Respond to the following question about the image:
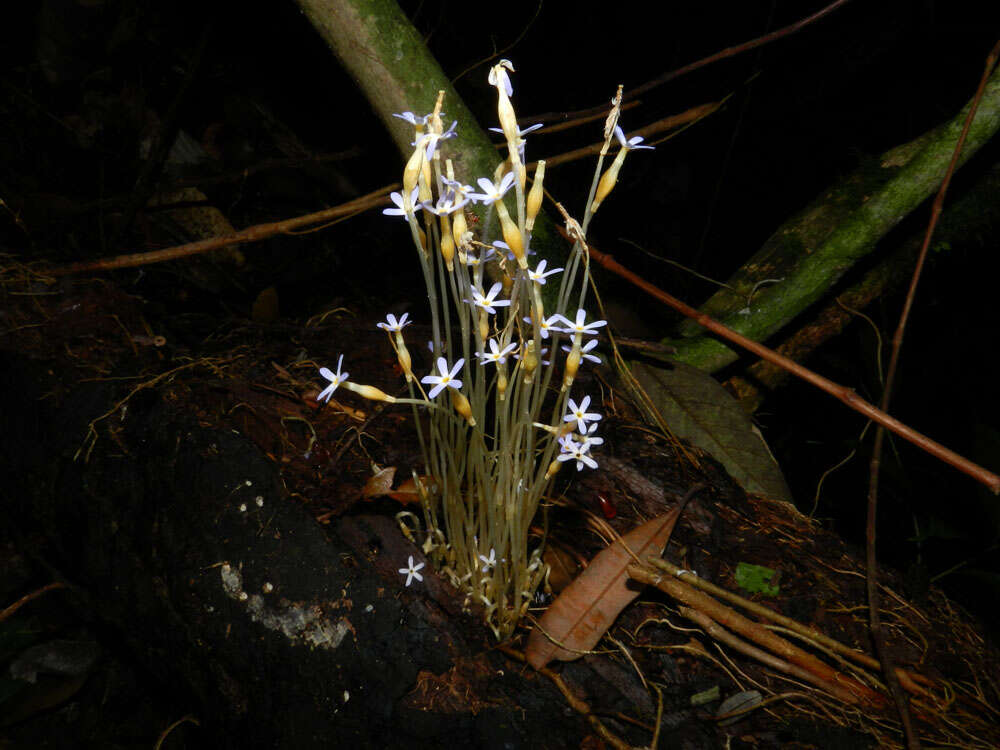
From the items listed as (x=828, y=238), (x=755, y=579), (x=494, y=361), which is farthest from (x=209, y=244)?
(x=828, y=238)

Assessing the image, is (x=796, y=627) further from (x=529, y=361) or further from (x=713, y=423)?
(x=529, y=361)

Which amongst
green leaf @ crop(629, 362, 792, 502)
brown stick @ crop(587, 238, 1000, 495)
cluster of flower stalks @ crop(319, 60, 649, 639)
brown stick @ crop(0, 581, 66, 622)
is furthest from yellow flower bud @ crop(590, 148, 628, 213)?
brown stick @ crop(0, 581, 66, 622)

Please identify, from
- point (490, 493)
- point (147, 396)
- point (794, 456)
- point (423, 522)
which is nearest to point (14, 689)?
point (147, 396)

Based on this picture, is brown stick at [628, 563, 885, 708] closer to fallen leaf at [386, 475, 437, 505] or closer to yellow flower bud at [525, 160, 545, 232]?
fallen leaf at [386, 475, 437, 505]

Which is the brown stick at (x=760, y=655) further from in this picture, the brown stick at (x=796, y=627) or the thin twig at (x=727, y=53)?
the thin twig at (x=727, y=53)

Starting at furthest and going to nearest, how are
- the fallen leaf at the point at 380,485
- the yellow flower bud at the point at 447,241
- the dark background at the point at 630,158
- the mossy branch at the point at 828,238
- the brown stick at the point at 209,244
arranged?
the dark background at the point at 630,158 < the mossy branch at the point at 828,238 < the brown stick at the point at 209,244 < the fallen leaf at the point at 380,485 < the yellow flower bud at the point at 447,241

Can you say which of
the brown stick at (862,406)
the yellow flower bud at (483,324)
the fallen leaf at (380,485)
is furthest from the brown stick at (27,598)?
the brown stick at (862,406)
